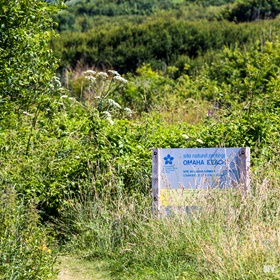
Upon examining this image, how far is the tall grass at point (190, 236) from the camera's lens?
5.09 metres

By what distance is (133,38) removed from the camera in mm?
21938

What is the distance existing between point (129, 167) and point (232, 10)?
23.9 m

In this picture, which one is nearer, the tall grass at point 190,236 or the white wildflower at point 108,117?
the tall grass at point 190,236

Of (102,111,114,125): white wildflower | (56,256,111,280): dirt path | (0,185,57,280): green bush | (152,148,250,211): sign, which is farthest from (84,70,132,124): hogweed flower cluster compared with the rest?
(0,185,57,280): green bush

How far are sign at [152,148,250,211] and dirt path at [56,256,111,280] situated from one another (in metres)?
0.85

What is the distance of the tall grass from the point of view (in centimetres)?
509

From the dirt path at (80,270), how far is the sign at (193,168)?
85cm

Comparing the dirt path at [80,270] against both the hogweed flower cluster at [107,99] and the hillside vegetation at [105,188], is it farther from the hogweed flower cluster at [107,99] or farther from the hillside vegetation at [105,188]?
the hogweed flower cluster at [107,99]

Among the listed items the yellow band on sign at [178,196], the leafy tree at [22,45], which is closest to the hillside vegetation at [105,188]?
the leafy tree at [22,45]

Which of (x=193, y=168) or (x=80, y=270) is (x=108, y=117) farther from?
(x=80, y=270)

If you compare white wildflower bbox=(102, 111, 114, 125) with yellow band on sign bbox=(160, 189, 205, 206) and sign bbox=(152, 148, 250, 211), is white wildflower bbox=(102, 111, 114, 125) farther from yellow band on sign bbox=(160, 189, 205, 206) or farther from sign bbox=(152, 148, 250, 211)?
yellow band on sign bbox=(160, 189, 205, 206)

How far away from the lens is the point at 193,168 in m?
6.50

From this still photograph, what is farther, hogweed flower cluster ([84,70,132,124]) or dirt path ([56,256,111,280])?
hogweed flower cluster ([84,70,132,124])

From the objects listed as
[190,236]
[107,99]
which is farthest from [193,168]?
[107,99]
